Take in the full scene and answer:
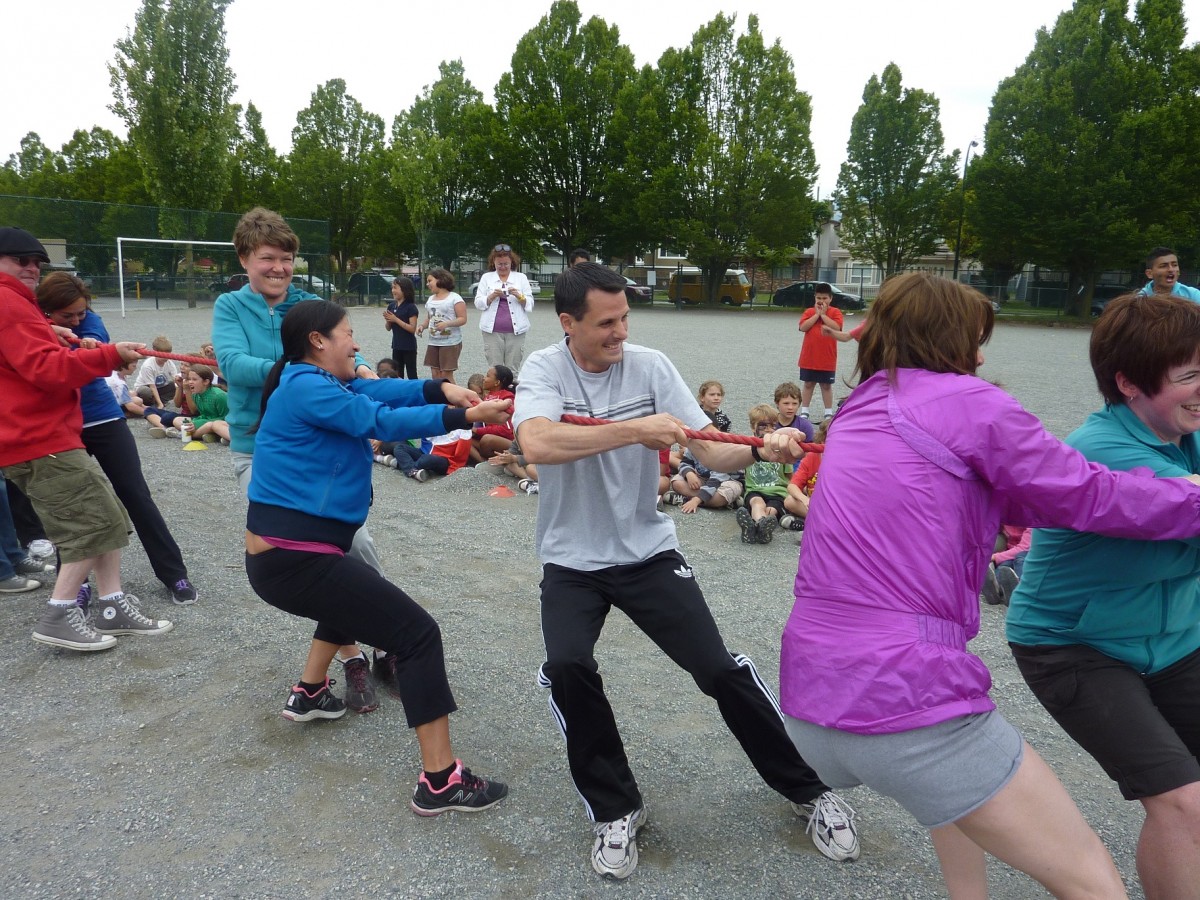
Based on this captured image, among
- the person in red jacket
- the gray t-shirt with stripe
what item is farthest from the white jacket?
the gray t-shirt with stripe

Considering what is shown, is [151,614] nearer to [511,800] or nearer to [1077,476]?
[511,800]

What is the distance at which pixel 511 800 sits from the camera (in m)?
3.05

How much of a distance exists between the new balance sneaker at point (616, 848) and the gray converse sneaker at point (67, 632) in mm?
2967

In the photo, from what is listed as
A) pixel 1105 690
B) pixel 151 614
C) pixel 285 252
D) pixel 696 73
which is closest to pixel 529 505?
pixel 151 614

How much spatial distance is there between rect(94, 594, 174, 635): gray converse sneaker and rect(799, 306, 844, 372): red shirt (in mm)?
7758

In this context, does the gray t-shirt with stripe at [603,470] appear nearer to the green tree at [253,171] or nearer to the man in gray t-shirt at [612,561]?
the man in gray t-shirt at [612,561]

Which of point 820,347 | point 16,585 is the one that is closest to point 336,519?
point 16,585

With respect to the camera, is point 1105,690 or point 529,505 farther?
point 529,505

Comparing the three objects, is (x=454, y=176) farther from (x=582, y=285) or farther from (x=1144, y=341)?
(x=1144, y=341)

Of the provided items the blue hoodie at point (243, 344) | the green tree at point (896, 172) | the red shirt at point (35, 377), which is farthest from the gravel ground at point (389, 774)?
the green tree at point (896, 172)

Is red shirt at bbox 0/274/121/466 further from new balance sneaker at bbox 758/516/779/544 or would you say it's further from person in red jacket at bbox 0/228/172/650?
new balance sneaker at bbox 758/516/779/544

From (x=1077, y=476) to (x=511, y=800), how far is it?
222 cm

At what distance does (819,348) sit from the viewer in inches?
399

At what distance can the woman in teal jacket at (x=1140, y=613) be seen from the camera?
1923 millimetres
